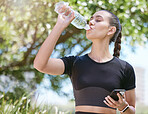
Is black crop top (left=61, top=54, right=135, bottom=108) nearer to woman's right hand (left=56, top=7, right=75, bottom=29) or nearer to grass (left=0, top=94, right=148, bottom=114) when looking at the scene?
woman's right hand (left=56, top=7, right=75, bottom=29)

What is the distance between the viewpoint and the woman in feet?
5.78

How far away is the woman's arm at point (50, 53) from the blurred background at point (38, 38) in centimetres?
210

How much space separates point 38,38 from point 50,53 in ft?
13.1

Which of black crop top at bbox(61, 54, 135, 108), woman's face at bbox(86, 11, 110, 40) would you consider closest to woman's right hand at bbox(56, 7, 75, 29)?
woman's face at bbox(86, 11, 110, 40)

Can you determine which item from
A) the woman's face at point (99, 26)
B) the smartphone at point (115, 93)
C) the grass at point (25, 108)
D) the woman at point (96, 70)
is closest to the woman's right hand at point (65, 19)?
the woman at point (96, 70)

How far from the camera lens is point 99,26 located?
1.97 m

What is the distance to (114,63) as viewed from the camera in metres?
1.97

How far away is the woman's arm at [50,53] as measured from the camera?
1737 millimetres

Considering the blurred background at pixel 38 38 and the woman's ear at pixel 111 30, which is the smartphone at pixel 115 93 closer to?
the woman's ear at pixel 111 30

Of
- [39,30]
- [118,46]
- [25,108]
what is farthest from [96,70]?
[39,30]

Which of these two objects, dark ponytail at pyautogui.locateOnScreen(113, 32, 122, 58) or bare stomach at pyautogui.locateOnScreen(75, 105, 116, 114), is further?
dark ponytail at pyautogui.locateOnScreen(113, 32, 122, 58)

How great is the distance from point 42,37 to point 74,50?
812 millimetres

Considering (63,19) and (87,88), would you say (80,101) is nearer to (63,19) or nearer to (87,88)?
(87,88)

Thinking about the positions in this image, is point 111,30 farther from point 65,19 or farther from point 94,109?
point 94,109
